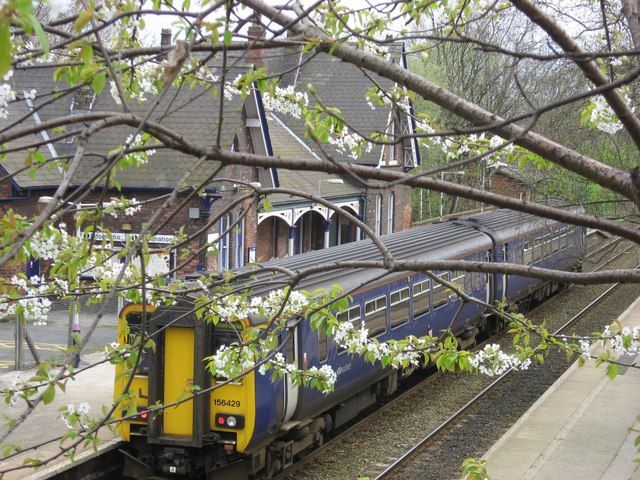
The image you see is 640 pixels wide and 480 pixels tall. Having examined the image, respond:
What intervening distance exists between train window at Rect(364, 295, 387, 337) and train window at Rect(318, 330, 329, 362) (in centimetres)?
124

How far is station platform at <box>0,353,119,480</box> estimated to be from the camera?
10055 millimetres

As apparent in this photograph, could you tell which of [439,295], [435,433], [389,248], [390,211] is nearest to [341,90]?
[390,211]

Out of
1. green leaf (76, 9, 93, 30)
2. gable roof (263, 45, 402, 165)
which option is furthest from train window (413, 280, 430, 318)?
gable roof (263, 45, 402, 165)

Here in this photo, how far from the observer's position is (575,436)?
12.8 metres

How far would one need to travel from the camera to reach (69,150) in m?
22.7

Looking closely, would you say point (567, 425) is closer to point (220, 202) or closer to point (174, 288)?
point (174, 288)

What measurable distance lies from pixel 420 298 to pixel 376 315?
6.49ft

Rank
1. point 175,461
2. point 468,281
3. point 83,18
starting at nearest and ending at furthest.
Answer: point 83,18
point 175,461
point 468,281

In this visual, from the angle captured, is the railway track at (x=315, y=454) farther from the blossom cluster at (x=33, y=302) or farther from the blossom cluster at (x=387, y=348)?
the blossom cluster at (x=33, y=302)

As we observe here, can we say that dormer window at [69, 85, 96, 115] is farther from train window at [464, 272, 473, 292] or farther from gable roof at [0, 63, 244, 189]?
train window at [464, 272, 473, 292]

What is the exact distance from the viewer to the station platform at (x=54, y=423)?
10.1 m

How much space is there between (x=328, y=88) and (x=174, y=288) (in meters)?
28.6

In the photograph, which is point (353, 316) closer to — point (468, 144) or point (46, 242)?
point (468, 144)

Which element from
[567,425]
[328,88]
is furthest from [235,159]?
[328,88]
